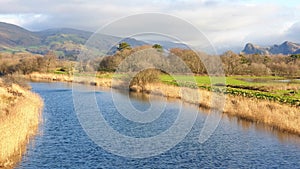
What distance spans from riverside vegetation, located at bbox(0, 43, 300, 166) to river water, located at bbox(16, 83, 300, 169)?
73.5 inches

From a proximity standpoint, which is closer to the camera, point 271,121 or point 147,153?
point 147,153

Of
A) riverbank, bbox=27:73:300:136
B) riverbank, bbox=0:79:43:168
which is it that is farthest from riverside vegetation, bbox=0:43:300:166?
riverbank, bbox=0:79:43:168

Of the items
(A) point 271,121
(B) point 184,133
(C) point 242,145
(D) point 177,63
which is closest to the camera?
(C) point 242,145

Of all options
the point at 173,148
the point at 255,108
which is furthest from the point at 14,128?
the point at 255,108

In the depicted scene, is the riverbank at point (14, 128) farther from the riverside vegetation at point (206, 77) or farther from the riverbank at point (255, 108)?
the riverbank at point (255, 108)

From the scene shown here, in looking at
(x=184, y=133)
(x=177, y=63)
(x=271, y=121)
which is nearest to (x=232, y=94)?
(x=271, y=121)

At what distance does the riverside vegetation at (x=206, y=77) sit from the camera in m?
30.4

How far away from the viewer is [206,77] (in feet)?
226

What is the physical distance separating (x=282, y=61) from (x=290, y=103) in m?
68.9

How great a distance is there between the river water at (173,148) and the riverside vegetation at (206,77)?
73.5 inches

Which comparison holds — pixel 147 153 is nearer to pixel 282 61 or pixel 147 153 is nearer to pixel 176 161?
pixel 176 161

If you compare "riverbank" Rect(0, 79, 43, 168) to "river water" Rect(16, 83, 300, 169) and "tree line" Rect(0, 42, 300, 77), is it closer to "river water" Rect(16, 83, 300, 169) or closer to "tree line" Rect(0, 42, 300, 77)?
"river water" Rect(16, 83, 300, 169)

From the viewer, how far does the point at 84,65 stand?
8256cm

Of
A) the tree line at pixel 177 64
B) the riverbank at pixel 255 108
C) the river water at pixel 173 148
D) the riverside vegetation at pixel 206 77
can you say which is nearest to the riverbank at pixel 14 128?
the riverside vegetation at pixel 206 77
